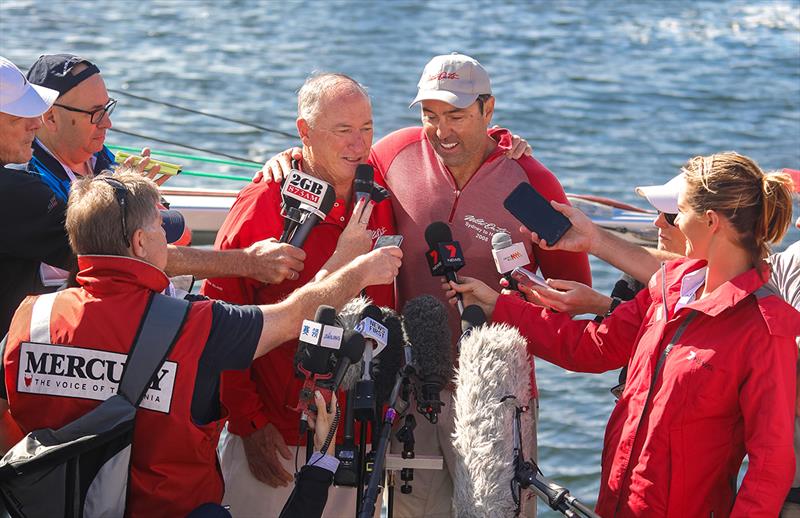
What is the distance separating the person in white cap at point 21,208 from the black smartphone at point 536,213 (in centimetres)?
168

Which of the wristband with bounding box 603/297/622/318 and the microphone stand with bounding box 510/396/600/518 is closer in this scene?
the microphone stand with bounding box 510/396/600/518

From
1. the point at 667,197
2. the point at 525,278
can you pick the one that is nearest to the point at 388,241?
the point at 525,278

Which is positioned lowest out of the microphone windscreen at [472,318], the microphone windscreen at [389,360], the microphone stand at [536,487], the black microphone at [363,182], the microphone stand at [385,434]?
the microphone stand at [536,487]

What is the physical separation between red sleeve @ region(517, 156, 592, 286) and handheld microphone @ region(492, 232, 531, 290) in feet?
1.66

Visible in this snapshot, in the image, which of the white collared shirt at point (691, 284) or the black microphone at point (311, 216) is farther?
the black microphone at point (311, 216)

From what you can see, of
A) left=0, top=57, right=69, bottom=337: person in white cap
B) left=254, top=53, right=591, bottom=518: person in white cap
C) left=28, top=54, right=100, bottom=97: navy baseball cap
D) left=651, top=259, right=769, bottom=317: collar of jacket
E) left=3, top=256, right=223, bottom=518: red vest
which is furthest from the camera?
left=254, top=53, right=591, bottom=518: person in white cap

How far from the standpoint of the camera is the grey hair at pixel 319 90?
4734 mm

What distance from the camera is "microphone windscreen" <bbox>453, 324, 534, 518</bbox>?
386cm

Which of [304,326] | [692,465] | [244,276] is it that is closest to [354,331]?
[304,326]

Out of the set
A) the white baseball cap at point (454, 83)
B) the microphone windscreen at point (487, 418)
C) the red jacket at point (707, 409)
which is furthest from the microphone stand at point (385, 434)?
the white baseball cap at point (454, 83)

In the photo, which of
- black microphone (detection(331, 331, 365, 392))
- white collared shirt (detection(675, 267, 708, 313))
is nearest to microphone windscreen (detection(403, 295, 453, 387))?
black microphone (detection(331, 331, 365, 392))

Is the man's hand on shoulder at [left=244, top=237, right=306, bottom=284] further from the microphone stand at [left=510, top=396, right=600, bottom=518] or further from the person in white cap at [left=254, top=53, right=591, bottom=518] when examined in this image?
the microphone stand at [left=510, top=396, right=600, bottom=518]

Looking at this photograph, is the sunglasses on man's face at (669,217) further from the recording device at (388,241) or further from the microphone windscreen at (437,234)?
the recording device at (388,241)

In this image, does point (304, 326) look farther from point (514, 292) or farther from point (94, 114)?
point (94, 114)
